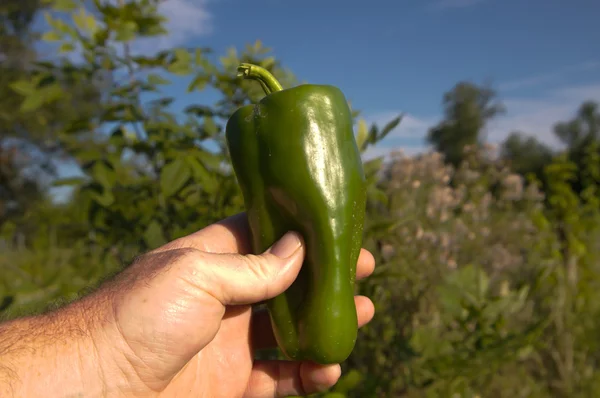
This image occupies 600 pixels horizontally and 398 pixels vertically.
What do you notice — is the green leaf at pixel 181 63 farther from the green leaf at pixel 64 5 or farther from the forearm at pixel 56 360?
the forearm at pixel 56 360

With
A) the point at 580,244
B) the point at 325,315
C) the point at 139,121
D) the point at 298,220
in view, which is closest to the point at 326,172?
the point at 298,220

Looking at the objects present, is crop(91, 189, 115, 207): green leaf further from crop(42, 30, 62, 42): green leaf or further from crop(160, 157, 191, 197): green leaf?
crop(42, 30, 62, 42): green leaf

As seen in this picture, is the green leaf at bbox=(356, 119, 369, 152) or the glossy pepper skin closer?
the glossy pepper skin

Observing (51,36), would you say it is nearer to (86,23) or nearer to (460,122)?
(86,23)

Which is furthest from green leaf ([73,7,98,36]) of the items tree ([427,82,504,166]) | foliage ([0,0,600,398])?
tree ([427,82,504,166])

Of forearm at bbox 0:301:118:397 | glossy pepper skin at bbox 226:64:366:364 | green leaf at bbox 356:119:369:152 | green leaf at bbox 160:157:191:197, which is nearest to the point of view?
forearm at bbox 0:301:118:397

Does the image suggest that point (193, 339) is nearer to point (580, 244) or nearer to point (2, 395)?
point (2, 395)

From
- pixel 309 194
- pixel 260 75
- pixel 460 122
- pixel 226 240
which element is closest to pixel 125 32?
pixel 260 75
